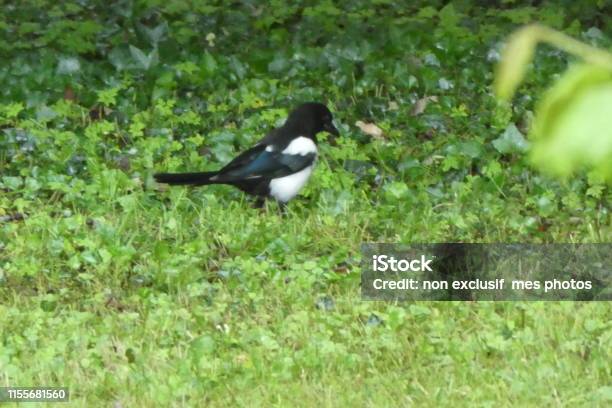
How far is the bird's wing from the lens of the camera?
6.20m

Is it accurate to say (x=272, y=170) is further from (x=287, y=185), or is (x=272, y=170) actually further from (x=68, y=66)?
(x=68, y=66)

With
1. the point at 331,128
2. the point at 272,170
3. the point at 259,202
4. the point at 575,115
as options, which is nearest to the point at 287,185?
the point at 272,170

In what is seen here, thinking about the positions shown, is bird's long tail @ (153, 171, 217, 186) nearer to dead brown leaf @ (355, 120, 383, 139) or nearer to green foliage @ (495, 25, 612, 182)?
dead brown leaf @ (355, 120, 383, 139)

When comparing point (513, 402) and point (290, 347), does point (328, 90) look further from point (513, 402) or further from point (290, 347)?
point (513, 402)

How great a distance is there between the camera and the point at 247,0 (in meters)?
9.84

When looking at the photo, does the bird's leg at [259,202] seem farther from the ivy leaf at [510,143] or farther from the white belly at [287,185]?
the ivy leaf at [510,143]

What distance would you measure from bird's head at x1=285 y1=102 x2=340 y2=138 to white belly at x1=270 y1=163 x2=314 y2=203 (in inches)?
12.8

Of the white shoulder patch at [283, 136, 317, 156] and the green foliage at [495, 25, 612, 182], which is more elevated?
the white shoulder patch at [283, 136, 317, 156]

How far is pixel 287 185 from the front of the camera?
625cm

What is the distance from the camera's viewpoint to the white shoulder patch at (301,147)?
20.9ft

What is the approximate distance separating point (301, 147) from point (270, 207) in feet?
1.20

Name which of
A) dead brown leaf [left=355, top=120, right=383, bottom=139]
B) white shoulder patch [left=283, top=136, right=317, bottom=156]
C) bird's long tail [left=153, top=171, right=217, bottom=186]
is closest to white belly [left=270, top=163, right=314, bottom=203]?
white shoulder patch [left=283, top=136, right=317, bottom=156]

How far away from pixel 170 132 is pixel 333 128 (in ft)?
3.54

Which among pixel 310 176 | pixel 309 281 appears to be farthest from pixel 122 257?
pixel 310 176
